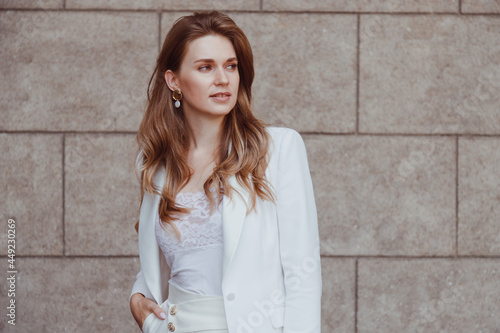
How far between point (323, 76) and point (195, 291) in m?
2.98

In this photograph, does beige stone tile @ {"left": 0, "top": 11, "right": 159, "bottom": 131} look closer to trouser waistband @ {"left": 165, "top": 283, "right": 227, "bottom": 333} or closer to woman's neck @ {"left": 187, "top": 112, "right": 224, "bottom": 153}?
woman's neck @ {"left": 187, "top": 112, "right": 224, "bottom": 153}

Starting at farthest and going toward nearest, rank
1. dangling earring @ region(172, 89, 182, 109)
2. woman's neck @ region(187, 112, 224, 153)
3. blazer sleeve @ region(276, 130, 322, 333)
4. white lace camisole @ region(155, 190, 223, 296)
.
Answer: dangling earring @ region(172, 89, 182, 109) < woman's neck @ region(187, 112, 224, 153) < white lace camisole @ region(155, 190, 223, 296) < blazer sleeve @ region(276, 130, 322, 333)

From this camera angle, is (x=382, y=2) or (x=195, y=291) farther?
(x=382, y=2)

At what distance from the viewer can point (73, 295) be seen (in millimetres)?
5141

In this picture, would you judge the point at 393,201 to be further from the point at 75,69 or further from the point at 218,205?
the point at 75,69

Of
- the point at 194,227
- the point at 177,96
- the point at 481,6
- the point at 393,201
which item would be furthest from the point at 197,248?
→ the point at 481,6

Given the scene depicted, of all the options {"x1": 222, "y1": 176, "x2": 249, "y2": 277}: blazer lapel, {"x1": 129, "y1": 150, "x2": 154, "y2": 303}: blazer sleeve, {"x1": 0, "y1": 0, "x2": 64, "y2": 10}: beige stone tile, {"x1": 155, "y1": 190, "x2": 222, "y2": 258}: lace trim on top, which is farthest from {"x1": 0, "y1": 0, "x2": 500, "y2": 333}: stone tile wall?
{"x1": 222, "y1": 176, "x2": 249, "y2": 277}: blazer lapel

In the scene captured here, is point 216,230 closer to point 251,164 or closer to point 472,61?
point 251,164

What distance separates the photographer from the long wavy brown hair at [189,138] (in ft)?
8.64

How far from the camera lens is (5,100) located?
5133 mm

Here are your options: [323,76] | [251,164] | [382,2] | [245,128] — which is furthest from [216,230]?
[382,2]

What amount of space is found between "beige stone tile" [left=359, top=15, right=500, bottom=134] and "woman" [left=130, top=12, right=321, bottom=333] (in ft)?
7.91

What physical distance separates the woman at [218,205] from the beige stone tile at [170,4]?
219 centimetres

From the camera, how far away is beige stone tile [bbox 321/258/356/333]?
5055 millimetres
